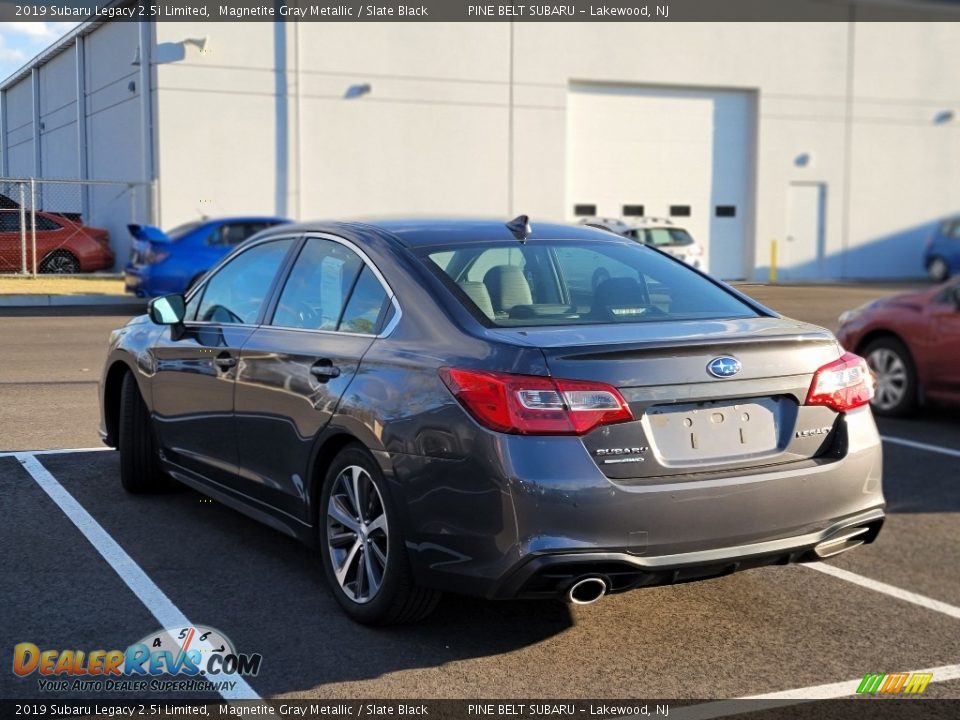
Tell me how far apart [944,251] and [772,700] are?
31.2 m

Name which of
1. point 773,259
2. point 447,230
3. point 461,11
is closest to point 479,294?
point 447,230

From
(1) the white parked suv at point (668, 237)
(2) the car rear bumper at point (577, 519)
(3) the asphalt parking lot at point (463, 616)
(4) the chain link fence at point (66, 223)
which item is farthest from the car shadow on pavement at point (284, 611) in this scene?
(1) the white parked suv at point (668, 237)

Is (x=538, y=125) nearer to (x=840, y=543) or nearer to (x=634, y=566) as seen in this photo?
(x=840, y=543)

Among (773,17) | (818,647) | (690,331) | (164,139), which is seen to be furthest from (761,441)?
(773,17)

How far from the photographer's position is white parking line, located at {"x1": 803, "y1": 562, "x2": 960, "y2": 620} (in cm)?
490

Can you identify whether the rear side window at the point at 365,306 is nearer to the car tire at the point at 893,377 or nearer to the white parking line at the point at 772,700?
the white parking line at the point at 772,700

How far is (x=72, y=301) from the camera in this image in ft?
58.7

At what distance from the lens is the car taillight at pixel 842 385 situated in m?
4.32

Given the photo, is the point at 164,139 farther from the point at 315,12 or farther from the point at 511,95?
the point at 511,95

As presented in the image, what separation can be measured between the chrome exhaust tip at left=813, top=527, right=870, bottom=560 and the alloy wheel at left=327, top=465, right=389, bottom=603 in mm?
1607

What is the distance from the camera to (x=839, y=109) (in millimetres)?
34281

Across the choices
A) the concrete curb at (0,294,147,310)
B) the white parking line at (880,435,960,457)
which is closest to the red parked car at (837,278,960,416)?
the white parking line at (880,435,960,457)

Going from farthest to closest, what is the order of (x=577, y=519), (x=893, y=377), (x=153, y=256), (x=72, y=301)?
(x=153, y=256)
(x=72, y=301)
(x=893, y=377)
(x=577, y=519)

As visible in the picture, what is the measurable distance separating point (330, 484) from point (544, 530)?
110 cm
